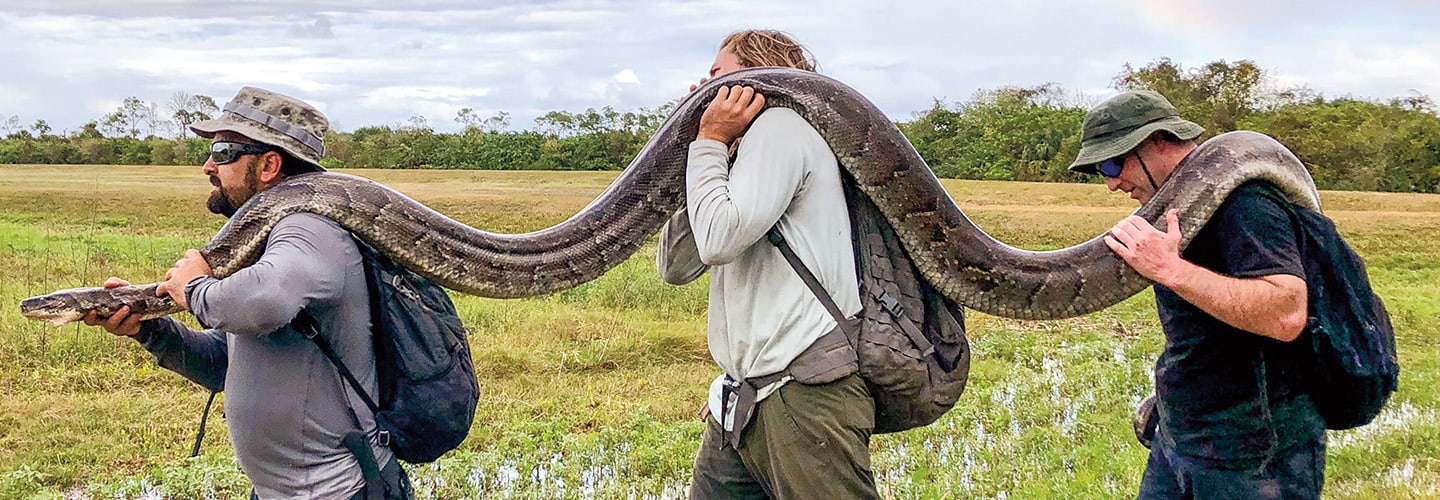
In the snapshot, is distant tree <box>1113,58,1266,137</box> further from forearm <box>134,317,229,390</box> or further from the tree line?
forearm <box>134,317,229,390</box>

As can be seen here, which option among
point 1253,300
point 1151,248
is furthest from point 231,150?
point 1253,300

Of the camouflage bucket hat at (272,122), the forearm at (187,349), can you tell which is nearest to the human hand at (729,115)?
the camouflage bucket hat at (272,122)

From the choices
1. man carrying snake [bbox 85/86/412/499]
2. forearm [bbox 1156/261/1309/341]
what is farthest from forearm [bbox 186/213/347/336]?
forearm [bbox 1156/261/1309/341]

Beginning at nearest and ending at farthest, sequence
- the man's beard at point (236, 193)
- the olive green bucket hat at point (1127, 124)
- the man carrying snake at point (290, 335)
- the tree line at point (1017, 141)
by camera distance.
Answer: the man carrying snake at point (290, 335) → the man's beard at point (236, 193) → the olive green bucket hat at point (1127, 124) → the tree line at point (1017, 141)

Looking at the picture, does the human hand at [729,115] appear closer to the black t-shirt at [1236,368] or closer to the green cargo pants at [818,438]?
the green cargo pants at [818,438]

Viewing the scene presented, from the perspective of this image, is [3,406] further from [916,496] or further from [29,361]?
[916,496]

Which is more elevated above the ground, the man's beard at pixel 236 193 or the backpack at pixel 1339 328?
the man's beard at pixel 236 193

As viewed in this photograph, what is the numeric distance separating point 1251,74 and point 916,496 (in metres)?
58.1

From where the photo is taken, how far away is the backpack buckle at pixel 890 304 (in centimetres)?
390

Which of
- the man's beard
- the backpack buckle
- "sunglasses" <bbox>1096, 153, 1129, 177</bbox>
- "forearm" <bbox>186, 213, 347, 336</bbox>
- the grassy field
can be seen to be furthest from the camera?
the grassy field

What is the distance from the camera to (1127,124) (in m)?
4.18

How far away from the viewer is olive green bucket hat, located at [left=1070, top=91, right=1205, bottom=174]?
417 cm

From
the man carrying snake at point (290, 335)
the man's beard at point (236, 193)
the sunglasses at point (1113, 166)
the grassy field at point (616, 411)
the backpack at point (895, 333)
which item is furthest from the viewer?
the grassy field at point (616, 411)

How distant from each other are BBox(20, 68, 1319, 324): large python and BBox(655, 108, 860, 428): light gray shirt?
413mm
